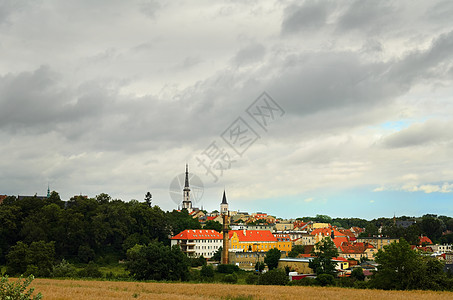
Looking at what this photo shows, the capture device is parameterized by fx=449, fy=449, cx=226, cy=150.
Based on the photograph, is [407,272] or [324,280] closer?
[407,272]

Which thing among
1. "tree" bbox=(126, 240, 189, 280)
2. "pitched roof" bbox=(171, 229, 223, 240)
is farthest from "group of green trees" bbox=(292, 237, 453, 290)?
"pitched roof" bbox=(171, 229, 223, 240)

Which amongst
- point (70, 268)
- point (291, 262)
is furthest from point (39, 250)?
point (291, 262)

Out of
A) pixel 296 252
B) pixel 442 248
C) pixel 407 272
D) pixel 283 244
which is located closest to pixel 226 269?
pixel 296 252

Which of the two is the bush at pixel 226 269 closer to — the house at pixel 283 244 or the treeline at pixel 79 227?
the treeline at pixel 79 227

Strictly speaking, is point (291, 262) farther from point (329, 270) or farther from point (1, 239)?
point (1, 239)

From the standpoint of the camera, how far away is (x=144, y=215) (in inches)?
3954

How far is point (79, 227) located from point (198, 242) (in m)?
31.4

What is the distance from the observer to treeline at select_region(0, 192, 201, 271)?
85.0 meters

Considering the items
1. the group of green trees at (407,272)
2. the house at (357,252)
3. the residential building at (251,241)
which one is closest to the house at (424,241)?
the house at (357,252)

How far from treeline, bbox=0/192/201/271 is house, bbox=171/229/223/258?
747cm

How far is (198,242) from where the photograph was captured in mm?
108812

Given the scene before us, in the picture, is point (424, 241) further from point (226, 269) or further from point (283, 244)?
point (226, 269)

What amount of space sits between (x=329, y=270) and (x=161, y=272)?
1234 inches

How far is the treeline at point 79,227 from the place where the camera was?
8500 centimetres
